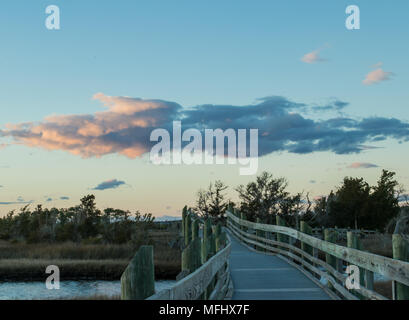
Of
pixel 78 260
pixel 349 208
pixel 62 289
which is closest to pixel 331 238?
pixel 62 289

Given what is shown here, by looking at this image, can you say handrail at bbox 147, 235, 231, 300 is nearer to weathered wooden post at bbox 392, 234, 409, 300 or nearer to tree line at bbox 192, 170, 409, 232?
weathered wooden post at bbox 392, 234, 409, 300

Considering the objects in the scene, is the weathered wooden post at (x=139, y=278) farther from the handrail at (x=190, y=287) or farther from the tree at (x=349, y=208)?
the tree at (x=349, y=208)

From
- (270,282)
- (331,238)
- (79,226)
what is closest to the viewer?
(331,238)

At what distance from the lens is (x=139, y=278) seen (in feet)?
14.1

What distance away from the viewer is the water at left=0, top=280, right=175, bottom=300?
28.2 meters

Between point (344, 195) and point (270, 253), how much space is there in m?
43.0

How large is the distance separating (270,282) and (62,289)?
68.5 ft

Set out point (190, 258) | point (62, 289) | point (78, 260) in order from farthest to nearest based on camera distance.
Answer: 1. point (78, 260)
2. point (62, 289)
3. point (190, 258)

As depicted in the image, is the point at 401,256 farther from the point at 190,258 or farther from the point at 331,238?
the point at 331,238

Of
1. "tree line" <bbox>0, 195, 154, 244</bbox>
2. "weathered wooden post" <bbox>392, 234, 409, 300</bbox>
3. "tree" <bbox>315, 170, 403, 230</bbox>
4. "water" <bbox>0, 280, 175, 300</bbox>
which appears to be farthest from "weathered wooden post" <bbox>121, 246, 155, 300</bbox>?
"tree" <bbox>315, 170, 403, 230</bbox>

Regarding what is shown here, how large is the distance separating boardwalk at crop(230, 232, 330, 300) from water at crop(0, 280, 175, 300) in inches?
517

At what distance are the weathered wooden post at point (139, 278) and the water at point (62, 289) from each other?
23863 millimetres

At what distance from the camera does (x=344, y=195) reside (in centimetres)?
6056

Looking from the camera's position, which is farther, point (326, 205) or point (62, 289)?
point (326, 205)
